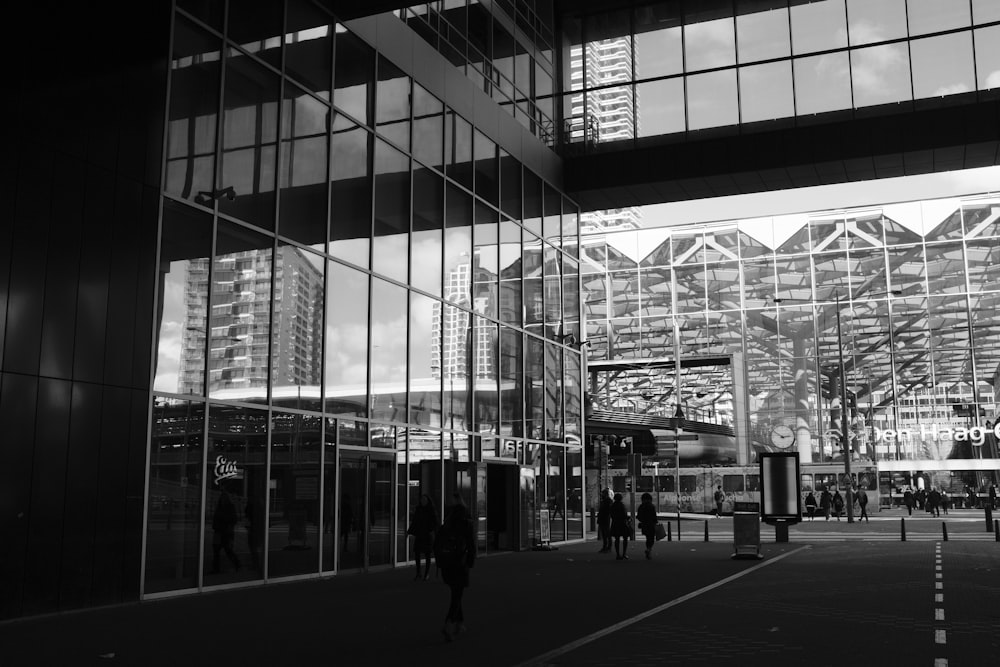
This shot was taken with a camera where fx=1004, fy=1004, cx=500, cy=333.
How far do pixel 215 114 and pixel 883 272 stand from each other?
180 ft

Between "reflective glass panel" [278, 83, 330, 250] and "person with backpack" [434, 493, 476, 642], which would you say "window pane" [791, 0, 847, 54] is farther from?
"person with backpack" [434, 493, 476, 642]

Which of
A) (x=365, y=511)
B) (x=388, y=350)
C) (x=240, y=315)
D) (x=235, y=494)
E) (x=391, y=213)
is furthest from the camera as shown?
(x=391, y=213)

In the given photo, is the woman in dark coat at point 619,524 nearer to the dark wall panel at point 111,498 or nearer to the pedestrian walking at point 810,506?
the dark wall panel at point 111,498

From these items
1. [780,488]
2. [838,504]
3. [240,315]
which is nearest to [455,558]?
[240,315]

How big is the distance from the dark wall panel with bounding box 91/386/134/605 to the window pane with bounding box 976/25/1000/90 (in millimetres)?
26907

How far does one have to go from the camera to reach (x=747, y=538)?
81.4ft

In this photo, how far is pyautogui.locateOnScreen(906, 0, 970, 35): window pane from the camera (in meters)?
31.2

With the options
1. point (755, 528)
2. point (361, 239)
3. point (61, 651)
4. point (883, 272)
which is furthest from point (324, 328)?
point (883, 272)

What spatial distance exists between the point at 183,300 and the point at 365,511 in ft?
21.8

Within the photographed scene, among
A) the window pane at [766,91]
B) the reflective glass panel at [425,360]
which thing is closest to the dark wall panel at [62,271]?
the reflective glass panel at [425,360]

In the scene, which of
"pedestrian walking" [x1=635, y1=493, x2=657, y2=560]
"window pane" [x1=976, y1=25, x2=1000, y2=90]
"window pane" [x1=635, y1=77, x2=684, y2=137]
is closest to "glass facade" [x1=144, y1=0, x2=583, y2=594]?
"pedestrian walking" [x1=635, y1=493, x2=657, y2=560]

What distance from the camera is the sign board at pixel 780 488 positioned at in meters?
31.3

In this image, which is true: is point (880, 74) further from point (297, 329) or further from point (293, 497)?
point (293, 497)

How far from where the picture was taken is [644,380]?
7362 cm
